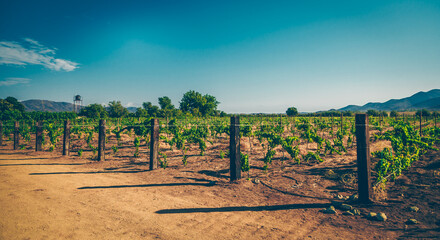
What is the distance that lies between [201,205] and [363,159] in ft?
10.5

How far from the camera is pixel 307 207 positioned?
386 cm

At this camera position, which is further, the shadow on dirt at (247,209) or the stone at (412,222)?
the shadow on dirt at (247,209)

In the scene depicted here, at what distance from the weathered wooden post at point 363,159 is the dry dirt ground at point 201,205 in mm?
240

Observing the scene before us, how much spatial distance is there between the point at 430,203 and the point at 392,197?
535mm

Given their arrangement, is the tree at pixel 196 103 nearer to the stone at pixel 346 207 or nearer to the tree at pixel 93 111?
the tree at pixel 93 111

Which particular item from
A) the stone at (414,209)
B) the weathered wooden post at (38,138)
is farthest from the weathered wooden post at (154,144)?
the weathered wooden post at (38,138)

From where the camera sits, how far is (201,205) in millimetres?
3943

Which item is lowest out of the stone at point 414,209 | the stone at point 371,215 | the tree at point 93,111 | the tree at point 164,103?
the stone at point 371,215

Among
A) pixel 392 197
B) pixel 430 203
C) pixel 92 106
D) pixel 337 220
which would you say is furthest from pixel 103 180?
pixel 92 106

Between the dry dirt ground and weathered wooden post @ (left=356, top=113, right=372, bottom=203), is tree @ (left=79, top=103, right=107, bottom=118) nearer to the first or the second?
the dry dirt ground

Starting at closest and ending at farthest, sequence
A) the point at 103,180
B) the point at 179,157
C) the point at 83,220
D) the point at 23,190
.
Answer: the point at 83,220, the point at 23,190, the point at 103,180, the point at 179,157

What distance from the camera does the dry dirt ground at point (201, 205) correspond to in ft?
9.81

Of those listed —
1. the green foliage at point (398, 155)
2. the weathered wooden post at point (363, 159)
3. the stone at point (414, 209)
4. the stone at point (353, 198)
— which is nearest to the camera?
the stone at point (414, 209)

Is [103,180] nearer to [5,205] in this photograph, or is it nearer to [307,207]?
[5,205]
